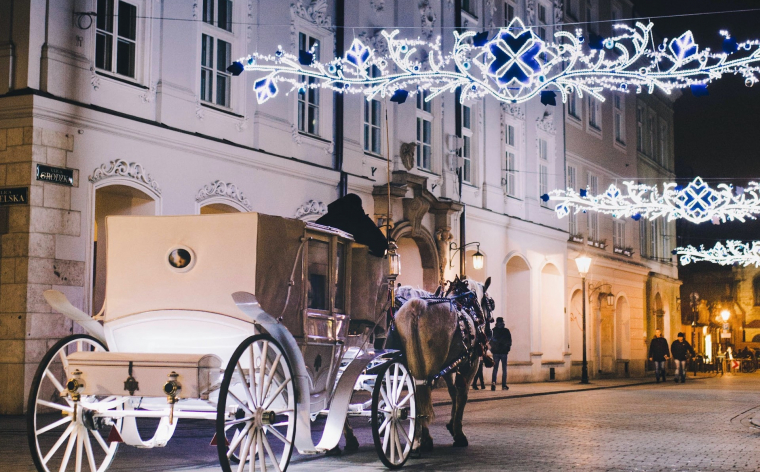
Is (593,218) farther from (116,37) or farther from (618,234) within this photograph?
(116,37)

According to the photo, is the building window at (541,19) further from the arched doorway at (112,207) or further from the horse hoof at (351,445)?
the horse hoof at (351,445)

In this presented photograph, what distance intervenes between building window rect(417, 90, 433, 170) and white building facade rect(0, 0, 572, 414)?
0.16ft

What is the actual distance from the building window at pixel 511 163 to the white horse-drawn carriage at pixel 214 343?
2028 cm

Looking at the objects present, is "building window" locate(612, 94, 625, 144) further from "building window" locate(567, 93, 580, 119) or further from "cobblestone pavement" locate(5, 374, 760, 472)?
"cobblestone pavement" locate(5, 374, 760, 472)

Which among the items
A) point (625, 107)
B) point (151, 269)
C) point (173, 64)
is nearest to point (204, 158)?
point (173, 64)

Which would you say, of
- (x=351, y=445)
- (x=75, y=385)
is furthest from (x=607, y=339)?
(x=75, y=385)

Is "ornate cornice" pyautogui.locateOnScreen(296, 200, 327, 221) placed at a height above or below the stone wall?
above

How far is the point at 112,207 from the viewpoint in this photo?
15766 mm

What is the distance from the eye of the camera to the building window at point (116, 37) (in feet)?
48.4

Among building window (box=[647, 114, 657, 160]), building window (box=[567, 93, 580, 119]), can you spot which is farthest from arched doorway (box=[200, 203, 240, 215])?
building window (box=[647, 114, 657, 160])

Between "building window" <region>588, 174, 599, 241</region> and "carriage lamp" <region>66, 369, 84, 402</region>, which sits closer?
"carriage lamp" <region>66, 369, 84, 402</region>

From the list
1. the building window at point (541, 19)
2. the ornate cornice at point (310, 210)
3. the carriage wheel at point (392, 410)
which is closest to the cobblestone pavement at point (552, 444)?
the carriage wheel at point (392, 410)

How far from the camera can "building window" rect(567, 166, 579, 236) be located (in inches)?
1286

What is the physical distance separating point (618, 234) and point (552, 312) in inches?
322
